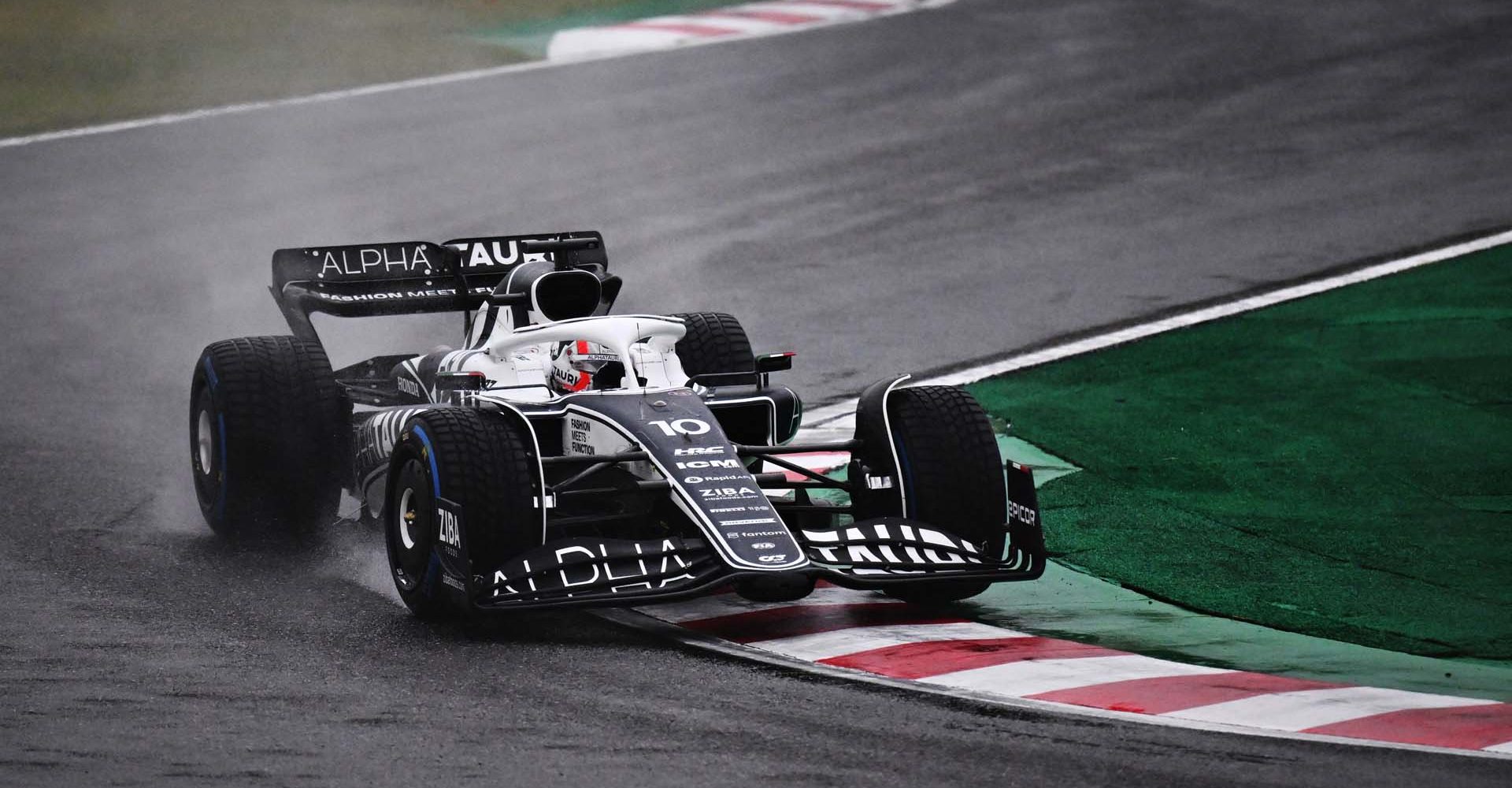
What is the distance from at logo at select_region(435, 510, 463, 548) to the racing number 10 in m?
0.99

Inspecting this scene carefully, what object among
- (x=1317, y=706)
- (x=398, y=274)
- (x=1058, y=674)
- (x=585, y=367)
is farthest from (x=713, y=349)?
(x=1317, y=706)

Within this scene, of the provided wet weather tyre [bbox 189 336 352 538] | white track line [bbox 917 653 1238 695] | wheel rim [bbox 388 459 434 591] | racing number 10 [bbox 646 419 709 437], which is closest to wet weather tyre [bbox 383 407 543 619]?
wheel rim [bbox 388 459 434 591]

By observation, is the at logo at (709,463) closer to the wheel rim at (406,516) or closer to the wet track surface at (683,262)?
the wet track surface at (683,262)

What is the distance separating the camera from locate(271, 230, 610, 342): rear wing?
11.3 m

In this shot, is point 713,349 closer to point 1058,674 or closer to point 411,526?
point 411,526

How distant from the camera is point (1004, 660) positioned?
8.12m

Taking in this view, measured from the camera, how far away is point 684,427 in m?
8.84

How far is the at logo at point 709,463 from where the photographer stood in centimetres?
861

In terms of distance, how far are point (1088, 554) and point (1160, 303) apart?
6010mm

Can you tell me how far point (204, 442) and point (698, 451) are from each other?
3263 millimetres

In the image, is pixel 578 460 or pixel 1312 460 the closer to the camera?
pixel 578 460

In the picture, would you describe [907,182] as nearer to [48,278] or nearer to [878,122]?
[878,122]

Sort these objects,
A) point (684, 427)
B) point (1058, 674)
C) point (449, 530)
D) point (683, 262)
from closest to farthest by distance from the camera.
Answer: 1. point (1058, 674)
2. point (449, 530)
3. point (684, 427)
4. point (683, 262)

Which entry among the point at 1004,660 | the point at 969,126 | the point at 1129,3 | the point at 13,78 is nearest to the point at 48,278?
the point at 13,78
